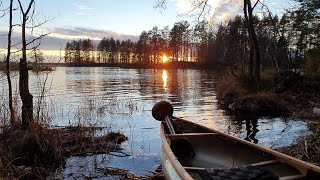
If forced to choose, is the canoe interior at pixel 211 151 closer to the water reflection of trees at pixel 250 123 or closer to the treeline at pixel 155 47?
the water reflection of trees at pixel 250 123

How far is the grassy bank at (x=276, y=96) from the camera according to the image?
1678cm

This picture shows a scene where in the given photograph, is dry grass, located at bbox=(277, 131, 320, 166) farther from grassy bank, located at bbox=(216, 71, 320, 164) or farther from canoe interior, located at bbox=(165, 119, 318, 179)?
grassy bank, located at bbox=(216, 71, 320, 164)

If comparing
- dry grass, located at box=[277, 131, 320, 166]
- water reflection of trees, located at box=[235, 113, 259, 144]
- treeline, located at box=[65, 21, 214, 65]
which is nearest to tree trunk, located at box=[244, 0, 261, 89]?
water reflection of trees, located at box=[235, 113, 259, 144]

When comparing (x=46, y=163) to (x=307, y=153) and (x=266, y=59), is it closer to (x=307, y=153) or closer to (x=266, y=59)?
(x=307, y=153)

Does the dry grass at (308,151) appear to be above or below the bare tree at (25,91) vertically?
below

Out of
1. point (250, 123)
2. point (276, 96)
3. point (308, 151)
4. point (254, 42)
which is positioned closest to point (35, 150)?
point (308, 151)

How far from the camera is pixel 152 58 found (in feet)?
341

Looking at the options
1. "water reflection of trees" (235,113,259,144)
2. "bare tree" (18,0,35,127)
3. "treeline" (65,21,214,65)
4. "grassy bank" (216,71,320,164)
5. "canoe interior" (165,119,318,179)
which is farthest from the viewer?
"treeline" (65,21,214,65)

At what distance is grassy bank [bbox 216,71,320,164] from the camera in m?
16.8

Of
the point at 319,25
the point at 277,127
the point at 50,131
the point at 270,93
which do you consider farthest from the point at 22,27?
the point at 319,25

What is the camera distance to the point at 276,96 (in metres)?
18.4

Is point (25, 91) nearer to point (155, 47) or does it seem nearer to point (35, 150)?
point (35, 150)

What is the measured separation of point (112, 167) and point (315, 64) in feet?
52.1

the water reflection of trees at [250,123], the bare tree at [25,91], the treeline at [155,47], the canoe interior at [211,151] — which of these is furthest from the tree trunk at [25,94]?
Answer: the treeline at [155,47]
